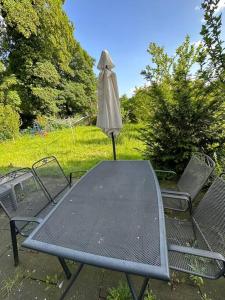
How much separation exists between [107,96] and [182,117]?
145 centimetres

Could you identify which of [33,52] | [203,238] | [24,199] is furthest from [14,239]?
[33,52]

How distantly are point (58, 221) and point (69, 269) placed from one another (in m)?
0.69

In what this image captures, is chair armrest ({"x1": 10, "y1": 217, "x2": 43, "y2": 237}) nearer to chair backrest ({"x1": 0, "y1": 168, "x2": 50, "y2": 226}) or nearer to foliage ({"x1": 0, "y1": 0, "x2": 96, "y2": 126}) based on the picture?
chair backrest ({"x1": 0, "y1": 168, "x2": 50, "y2": 226})

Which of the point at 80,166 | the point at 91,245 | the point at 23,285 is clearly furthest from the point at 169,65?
the point at 23,285

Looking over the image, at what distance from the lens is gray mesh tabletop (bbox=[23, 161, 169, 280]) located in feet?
3.32

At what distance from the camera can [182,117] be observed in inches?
132

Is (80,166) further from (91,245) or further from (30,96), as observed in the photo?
(30,96)

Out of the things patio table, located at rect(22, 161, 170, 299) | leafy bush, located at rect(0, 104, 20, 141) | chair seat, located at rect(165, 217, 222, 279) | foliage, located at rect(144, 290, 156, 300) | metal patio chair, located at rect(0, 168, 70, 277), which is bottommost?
foliage, located at rect(144, 290, 156, 300)

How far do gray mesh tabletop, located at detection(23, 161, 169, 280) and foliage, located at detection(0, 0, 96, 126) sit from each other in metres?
12.5

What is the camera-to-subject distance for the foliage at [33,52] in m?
10.7

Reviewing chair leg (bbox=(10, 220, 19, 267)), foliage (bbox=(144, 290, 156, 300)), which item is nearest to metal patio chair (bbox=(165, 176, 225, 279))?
foliage (bbox=(144, 290, 156, 300))

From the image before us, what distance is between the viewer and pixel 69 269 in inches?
→ 68.5

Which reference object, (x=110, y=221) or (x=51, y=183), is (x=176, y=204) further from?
(x=51, y=183)

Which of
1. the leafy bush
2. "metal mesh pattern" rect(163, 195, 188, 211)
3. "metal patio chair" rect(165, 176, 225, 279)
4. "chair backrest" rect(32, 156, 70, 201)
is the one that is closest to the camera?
"metal patio chair" rect(165, 176, 225, 279)
